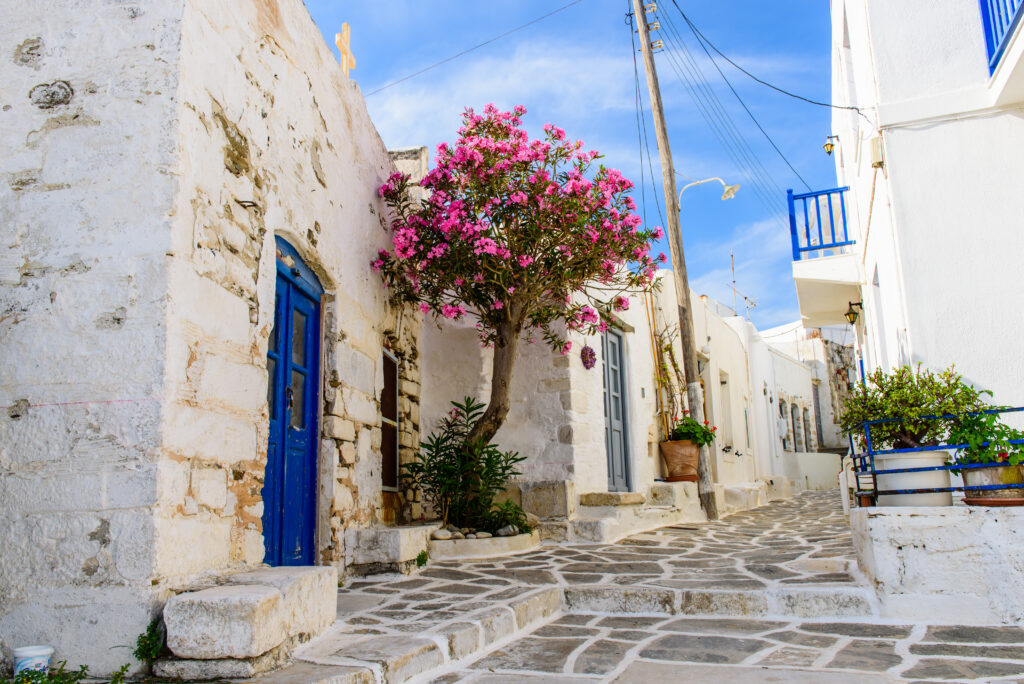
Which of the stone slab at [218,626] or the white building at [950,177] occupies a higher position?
the white building at [950,177]

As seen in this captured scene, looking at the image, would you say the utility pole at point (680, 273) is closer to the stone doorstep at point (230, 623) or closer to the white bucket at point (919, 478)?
the white bucket at point (919, 478)

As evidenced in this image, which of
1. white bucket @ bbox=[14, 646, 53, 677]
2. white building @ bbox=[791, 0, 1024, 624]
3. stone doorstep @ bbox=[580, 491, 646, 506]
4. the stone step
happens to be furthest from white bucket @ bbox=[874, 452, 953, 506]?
white bucket @ bbox=[14, 646, 53, 677]

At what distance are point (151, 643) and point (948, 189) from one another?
5.31 m

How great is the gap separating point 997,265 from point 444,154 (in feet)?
13.0

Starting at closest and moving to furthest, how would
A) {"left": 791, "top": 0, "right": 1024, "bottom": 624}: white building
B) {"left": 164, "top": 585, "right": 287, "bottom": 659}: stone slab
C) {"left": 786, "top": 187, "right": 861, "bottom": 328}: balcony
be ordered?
{"left": 164, "top": 585, "right": 287, "bottom": 659}: stone slab, {"left": 791, "top": 0, "right": 1024, "bottom": 624}: white building, {"left": 786, "top": 187, "right": 861, "bottom": 328}: balcony

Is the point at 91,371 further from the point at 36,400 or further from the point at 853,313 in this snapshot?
the point at 853,313

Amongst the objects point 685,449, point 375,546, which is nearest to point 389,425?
point 375,546

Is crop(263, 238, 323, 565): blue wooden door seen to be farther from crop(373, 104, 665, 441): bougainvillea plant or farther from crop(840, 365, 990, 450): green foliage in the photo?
crop(840, 365, 990, 450): green foliage

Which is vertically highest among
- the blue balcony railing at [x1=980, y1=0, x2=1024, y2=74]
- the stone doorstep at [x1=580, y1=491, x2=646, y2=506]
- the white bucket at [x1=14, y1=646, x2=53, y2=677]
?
the blue balcony railing at [x1=980, y1=0, x2=1024, y2=74]

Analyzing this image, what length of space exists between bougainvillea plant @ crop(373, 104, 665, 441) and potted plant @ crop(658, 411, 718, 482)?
3785 millimetres

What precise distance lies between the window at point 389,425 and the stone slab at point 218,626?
3.11 meters

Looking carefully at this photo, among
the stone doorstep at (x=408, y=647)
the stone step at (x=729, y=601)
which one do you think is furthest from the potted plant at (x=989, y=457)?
the stone doorstep at (x=408, y=647)

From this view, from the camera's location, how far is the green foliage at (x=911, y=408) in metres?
3.81

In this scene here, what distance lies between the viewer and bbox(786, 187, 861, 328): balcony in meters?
7.88
